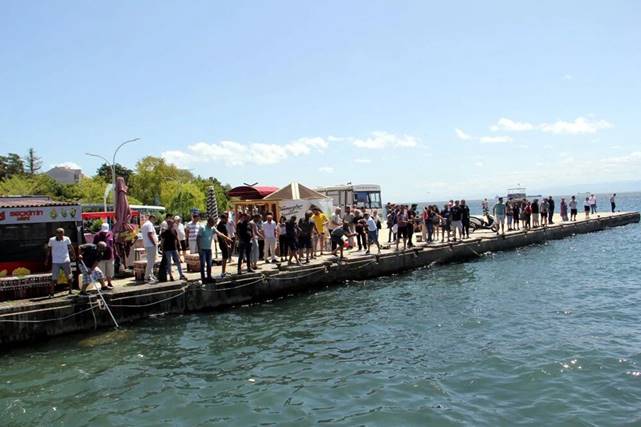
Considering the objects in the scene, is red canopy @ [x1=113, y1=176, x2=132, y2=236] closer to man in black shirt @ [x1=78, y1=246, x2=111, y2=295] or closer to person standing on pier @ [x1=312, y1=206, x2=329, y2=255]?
man in black shirt @ [x1=78, y1=246, x2=111, y2=295]

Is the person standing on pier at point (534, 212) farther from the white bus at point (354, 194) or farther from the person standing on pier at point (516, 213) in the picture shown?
the white bus at point (354, 194)

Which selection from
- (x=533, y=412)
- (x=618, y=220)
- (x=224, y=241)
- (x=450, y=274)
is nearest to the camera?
(x=533, y=412)

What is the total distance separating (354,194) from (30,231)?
23.9m

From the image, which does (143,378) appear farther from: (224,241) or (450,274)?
(450,274)

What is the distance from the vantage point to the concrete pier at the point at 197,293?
11.6 m

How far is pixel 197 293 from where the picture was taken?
14.1 meters

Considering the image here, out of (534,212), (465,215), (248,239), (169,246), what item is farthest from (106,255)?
(534,212)

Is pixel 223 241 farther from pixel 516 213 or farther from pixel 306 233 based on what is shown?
pixel 516 213

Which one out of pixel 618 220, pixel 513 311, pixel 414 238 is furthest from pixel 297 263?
pixel 618 220

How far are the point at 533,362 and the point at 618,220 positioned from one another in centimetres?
3682

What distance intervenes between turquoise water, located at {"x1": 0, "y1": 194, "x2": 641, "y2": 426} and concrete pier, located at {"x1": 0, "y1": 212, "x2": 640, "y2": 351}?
0.42 metres

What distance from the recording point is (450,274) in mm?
19203

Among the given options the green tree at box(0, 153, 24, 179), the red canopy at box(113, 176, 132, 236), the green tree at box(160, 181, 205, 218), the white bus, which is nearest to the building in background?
the green tree at box(0, 153, 24, 179)

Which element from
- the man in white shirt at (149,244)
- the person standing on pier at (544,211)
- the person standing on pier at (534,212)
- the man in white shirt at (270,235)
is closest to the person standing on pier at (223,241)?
the man in white shirt at (149,244)
